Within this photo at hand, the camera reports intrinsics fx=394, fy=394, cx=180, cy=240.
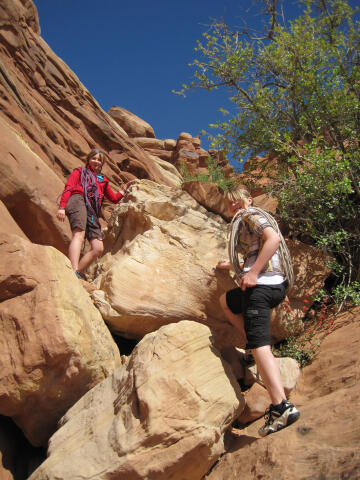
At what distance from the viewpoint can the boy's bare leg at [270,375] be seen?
2.81 m

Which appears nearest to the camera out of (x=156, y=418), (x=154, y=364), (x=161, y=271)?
(x=156, y=418)

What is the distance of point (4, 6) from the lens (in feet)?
36.0

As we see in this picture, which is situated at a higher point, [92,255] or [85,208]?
[85,208]

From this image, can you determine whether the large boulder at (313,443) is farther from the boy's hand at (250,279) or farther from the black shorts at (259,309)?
the boy's hand at (250,279)

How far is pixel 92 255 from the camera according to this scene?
506 centimetres

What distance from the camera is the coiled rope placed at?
3453 millimetres

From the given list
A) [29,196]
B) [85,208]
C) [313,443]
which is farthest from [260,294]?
[29,196]

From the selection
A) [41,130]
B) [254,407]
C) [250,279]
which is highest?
[41,130]

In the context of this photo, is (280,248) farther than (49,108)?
No

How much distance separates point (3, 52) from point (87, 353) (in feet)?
34.0

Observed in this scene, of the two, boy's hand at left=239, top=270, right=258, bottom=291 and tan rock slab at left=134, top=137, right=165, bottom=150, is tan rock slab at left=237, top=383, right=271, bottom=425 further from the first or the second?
tan rock slab at left=134, top=137, right=165, bottom=150

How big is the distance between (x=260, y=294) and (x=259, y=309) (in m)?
0.12

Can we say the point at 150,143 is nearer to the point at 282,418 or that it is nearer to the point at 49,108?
the point at 49,108

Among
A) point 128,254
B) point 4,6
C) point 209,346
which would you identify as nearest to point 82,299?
point 128,254
